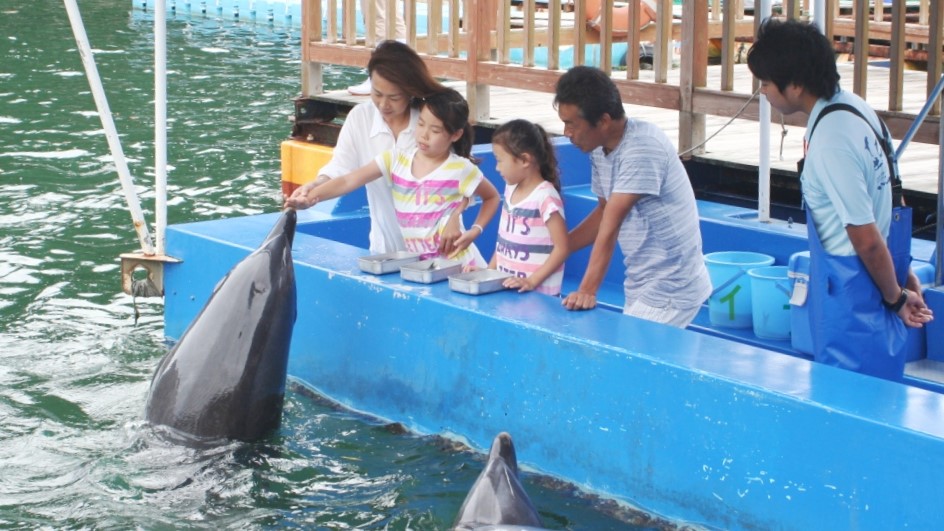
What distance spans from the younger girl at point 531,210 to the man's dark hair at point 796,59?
1.32 meters

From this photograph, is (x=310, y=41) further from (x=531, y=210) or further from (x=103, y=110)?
(x=531, y=210)

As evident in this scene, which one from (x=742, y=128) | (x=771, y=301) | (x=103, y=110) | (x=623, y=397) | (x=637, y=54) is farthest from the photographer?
(x=742, y=128)

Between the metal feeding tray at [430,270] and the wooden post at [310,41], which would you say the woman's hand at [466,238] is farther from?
the wooden post at [310,41]

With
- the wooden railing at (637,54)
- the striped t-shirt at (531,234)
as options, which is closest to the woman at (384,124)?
the striped t-shirt at (531,234)

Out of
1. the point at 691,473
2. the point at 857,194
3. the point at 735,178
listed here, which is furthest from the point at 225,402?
the point at 735,178

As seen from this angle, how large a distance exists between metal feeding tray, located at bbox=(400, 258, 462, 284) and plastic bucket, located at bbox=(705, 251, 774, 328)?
1.56 m

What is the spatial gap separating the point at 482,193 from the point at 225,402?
5.11ft

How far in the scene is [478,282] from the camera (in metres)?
5.63

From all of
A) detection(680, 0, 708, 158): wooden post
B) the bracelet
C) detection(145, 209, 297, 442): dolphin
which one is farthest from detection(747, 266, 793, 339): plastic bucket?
detection(145, 209, 297, 442): dolphin

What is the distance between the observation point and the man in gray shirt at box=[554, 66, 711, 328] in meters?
5.18

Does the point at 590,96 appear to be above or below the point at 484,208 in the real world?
above

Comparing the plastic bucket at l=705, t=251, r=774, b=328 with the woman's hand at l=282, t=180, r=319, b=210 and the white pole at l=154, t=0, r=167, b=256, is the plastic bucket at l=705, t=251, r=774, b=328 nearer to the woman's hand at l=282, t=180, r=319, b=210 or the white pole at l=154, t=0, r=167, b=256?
the woman's hand at l=282, t=180, r=319, b=210

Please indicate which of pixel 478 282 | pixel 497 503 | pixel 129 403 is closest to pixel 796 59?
pixel 478 282

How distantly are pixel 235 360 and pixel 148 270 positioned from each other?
1.72 m
